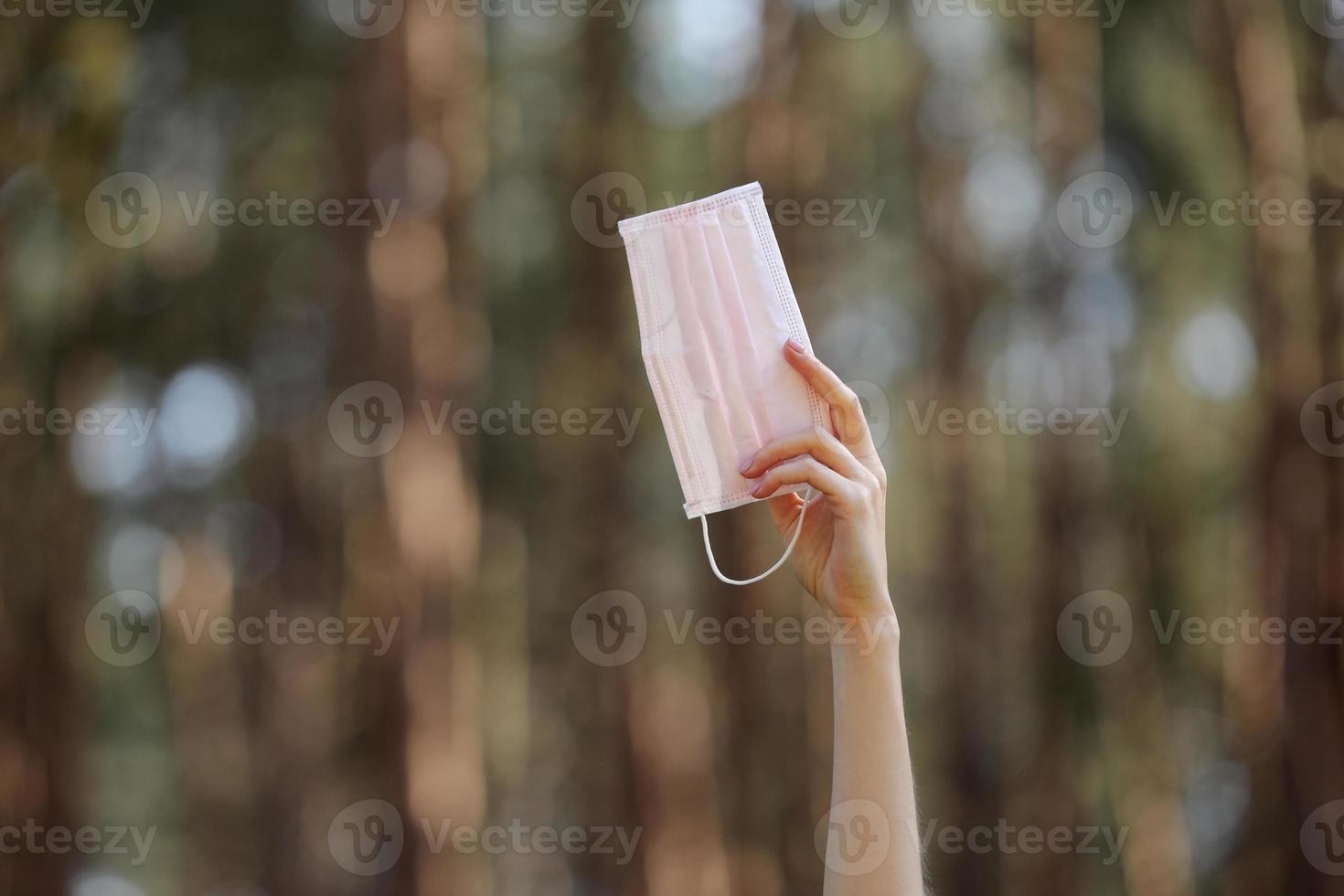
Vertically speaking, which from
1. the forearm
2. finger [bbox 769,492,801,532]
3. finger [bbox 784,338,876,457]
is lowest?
the forearm

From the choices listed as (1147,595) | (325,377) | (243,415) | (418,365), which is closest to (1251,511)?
(1147,595)

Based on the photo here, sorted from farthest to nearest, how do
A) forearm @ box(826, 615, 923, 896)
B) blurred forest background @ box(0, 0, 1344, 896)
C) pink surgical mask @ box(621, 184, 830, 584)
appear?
blurred forest background @ box(0, 0, 1344, 896)
pink surgical mask @ box(621, 184, 830, 584)
forearm @ box(826, 615, 923, 896)

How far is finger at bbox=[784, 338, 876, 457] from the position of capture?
112cm

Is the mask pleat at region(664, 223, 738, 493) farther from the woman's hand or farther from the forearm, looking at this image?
the forearm

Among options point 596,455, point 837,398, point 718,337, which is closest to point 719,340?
point 718,337

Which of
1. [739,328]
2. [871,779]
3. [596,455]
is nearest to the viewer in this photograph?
[871,779]

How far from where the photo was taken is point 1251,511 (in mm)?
2162

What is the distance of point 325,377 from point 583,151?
71 cm

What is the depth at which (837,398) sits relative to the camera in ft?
3.67

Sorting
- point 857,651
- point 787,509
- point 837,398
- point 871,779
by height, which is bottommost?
point 871,779

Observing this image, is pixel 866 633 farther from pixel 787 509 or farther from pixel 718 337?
pixel 718 337

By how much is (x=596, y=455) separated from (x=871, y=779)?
3.48 feet

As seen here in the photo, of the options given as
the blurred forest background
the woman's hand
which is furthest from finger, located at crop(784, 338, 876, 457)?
the blurred forest background

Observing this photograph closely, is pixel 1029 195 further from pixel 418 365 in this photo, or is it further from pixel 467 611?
pixel 467 611
